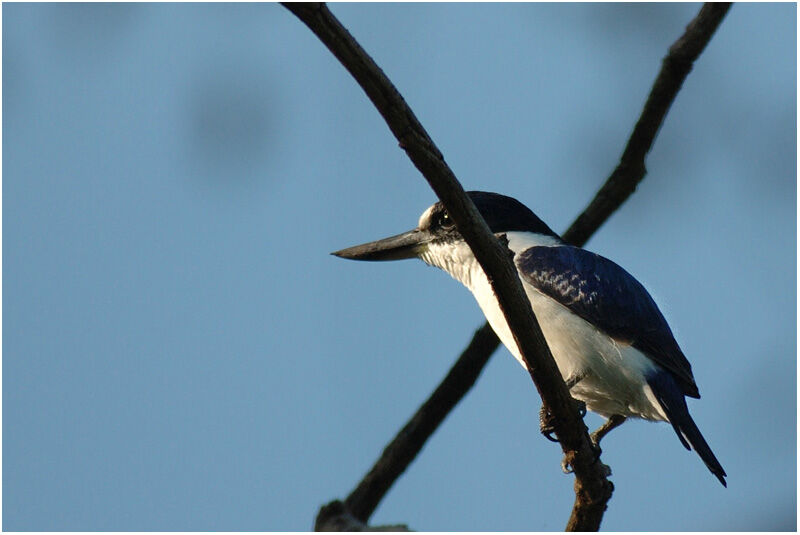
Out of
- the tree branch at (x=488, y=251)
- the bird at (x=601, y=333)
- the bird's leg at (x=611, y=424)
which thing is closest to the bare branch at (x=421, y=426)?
the bird at (x=601, y=333)

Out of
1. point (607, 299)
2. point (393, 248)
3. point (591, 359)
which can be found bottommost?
point (591, 359)

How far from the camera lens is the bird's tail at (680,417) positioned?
13.6ft

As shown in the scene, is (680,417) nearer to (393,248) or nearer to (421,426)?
(421,426)

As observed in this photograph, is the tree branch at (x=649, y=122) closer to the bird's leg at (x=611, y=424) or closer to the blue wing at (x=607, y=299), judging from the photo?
the blue wing at (x=607, y=299)

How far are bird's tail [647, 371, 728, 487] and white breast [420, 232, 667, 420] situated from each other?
41 millimetres

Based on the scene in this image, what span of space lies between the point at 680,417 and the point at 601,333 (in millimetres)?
527

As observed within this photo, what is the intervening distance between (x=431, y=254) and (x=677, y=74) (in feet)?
4.96

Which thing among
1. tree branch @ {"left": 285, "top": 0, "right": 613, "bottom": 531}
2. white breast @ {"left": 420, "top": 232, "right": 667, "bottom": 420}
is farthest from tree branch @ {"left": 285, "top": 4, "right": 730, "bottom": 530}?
white breast @ {"left": 420, "top": 232, "right": 667, "bottom": 420}

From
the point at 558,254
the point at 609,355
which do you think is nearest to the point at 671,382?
the point at 609,355

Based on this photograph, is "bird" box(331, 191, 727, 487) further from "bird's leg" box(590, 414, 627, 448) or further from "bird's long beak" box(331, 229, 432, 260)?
"bird's long beak" box(331, 229, 432, 260)

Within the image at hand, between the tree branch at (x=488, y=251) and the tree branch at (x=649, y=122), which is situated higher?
the tree branch at (x=649, y=122)

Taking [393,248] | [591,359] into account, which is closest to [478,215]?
[591,359]

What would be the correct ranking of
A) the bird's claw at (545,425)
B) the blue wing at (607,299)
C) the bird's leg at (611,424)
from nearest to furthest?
the bird's claw at (545,425) < the blue wing at (607,299) < the bird's leg at (611,424)

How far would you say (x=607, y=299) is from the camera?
15.4 ft
